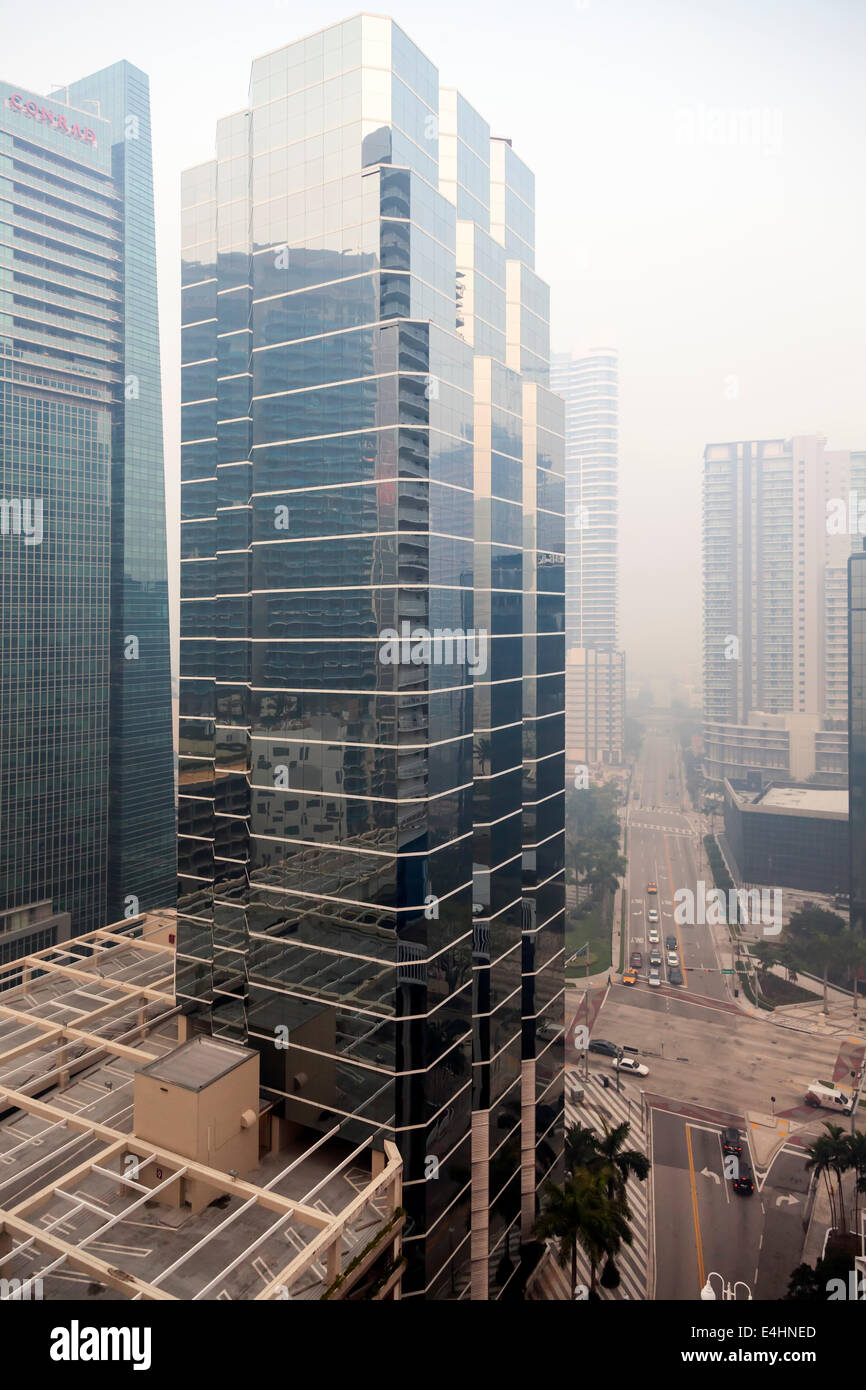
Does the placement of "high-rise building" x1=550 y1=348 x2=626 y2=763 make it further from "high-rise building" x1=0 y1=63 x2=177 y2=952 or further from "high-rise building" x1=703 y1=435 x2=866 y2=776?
"high-rise building" x1=0 y1=63 x2=177 y2=952

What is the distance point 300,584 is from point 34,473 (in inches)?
1467

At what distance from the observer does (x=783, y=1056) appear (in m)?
38.5

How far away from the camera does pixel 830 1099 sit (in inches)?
1357

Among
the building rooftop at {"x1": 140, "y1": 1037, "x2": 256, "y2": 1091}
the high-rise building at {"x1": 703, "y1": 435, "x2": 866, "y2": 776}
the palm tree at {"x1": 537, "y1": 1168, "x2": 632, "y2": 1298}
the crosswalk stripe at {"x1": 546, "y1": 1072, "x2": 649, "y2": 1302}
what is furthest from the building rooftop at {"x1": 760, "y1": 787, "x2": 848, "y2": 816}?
the building rooftop at {"x1": 140, "y1": 1037, "x2": 256, "y2": 1091}

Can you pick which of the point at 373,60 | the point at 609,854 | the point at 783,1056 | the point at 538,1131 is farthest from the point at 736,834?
the point at 373,60

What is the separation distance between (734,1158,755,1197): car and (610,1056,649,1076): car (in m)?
7.15

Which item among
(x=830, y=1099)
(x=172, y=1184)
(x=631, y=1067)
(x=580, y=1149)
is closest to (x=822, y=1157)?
(x=580, y=1149)

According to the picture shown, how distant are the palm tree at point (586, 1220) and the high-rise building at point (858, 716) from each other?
37.5m

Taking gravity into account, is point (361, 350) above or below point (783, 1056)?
above

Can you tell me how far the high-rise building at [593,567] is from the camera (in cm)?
8038

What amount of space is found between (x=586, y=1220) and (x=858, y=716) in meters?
41.5

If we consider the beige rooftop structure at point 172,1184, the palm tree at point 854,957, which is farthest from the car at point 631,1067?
the beige rooftop structure at point 172,1184
